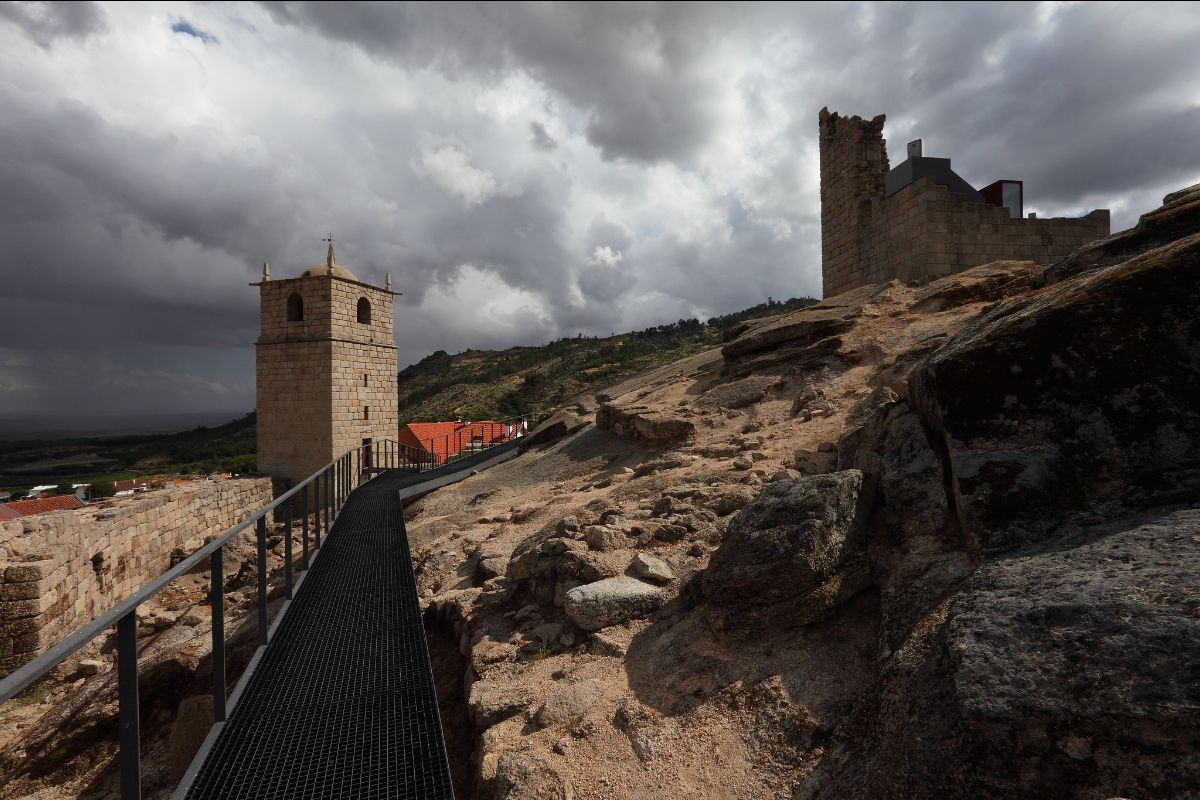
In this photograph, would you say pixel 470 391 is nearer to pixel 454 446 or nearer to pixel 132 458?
pixel 454 446

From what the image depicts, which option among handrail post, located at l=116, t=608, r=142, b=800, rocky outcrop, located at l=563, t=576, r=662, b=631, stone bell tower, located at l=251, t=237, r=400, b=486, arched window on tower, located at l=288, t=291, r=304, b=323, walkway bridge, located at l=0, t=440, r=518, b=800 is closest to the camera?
handrail post, located at l=116, t=608, r=142, b=800

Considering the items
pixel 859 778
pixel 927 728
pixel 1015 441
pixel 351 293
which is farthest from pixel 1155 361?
pixel 351 293

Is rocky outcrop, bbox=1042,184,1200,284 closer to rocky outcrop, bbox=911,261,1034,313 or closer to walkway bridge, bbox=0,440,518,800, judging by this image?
rocky outcrop, bbox=911,261,1034,313

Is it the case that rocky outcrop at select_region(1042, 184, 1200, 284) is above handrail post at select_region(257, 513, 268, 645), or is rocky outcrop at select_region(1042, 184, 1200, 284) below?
above

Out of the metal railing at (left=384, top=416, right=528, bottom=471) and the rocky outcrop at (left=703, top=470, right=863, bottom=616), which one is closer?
the rocky outcrop at (left=703, top=470, right=863, bottom=616)

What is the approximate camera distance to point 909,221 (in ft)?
38.2

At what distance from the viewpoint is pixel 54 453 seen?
10200cm

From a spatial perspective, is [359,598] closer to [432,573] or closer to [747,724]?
[432,573]

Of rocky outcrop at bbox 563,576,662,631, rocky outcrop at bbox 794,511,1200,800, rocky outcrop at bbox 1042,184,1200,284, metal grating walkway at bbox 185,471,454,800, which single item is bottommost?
metal grating walkway at bbox 185,471,454,800

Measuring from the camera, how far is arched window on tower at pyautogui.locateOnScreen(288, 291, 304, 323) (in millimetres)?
21969

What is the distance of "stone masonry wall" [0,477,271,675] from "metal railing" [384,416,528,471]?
18.5ft

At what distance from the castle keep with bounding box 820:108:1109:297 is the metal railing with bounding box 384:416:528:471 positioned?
38.4ft

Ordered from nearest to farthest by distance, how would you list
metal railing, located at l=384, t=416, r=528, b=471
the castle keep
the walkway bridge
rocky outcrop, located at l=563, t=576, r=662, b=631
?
the walkway bridge < rocky outcrop, located at l=563, t=576, r=662, b=631 < the castle keep < metal railing, located at l=384, t=416, r=528, b=471

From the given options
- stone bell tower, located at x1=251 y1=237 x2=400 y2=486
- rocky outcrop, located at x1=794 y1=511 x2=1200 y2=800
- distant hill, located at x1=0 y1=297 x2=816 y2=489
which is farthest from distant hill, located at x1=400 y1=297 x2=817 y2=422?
rocky outcrop, located at x1=794 y1=511 x2=1200 y2=800
